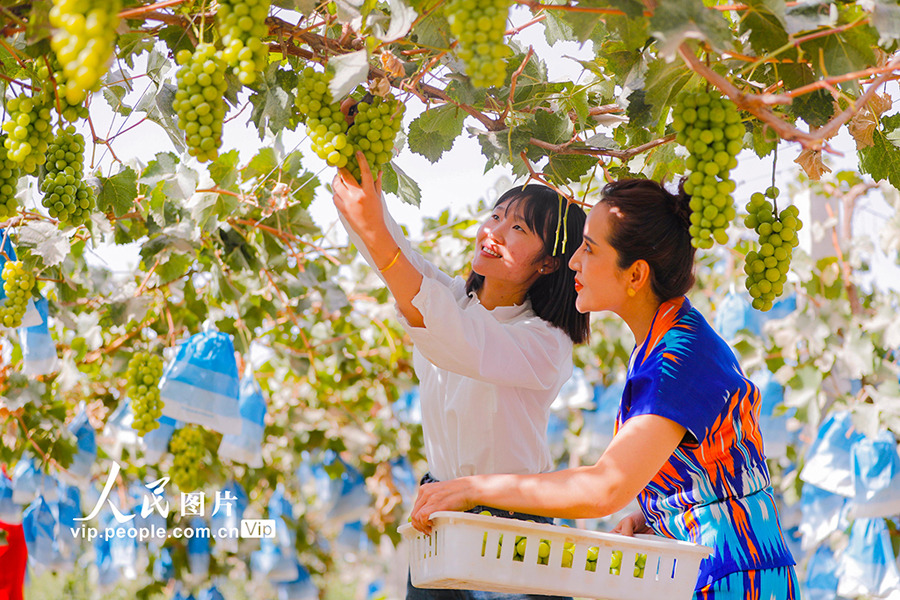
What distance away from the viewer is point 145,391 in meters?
2.10

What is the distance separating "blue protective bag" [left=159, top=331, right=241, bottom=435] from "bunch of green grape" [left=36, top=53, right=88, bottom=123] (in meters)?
1.31

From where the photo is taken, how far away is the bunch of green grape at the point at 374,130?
1.02 m

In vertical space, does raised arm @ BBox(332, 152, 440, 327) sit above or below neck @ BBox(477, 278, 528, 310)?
below

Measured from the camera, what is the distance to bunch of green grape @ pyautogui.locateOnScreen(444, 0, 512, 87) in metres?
0.73

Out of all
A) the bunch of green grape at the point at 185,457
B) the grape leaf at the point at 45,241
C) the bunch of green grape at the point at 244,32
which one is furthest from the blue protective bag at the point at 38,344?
the bunch of green grape at the point at 244,32

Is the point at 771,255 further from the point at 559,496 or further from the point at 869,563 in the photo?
the point at 869,563

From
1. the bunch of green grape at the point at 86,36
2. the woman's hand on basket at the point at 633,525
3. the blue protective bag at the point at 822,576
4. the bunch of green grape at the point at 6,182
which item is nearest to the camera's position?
the bunch of green grape at the point at 86,36

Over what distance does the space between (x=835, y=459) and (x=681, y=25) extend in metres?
2.28

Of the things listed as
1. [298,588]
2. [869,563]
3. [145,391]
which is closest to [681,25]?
[145,391]

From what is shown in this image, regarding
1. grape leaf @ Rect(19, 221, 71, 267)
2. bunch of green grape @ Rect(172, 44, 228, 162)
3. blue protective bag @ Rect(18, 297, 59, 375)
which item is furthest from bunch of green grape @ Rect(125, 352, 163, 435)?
bunch of green grape @ Rect(172, 44, 228, 162)

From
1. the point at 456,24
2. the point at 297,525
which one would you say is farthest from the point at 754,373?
the point at 456,24

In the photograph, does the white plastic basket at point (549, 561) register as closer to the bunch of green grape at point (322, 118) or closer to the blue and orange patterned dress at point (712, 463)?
the blue and orange patterned dress at point (712, 463)

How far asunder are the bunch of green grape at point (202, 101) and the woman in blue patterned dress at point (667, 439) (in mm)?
587

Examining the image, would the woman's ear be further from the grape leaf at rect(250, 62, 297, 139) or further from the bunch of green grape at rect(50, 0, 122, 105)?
the bunch of green grape at rect(50, 0, 122, 105)
